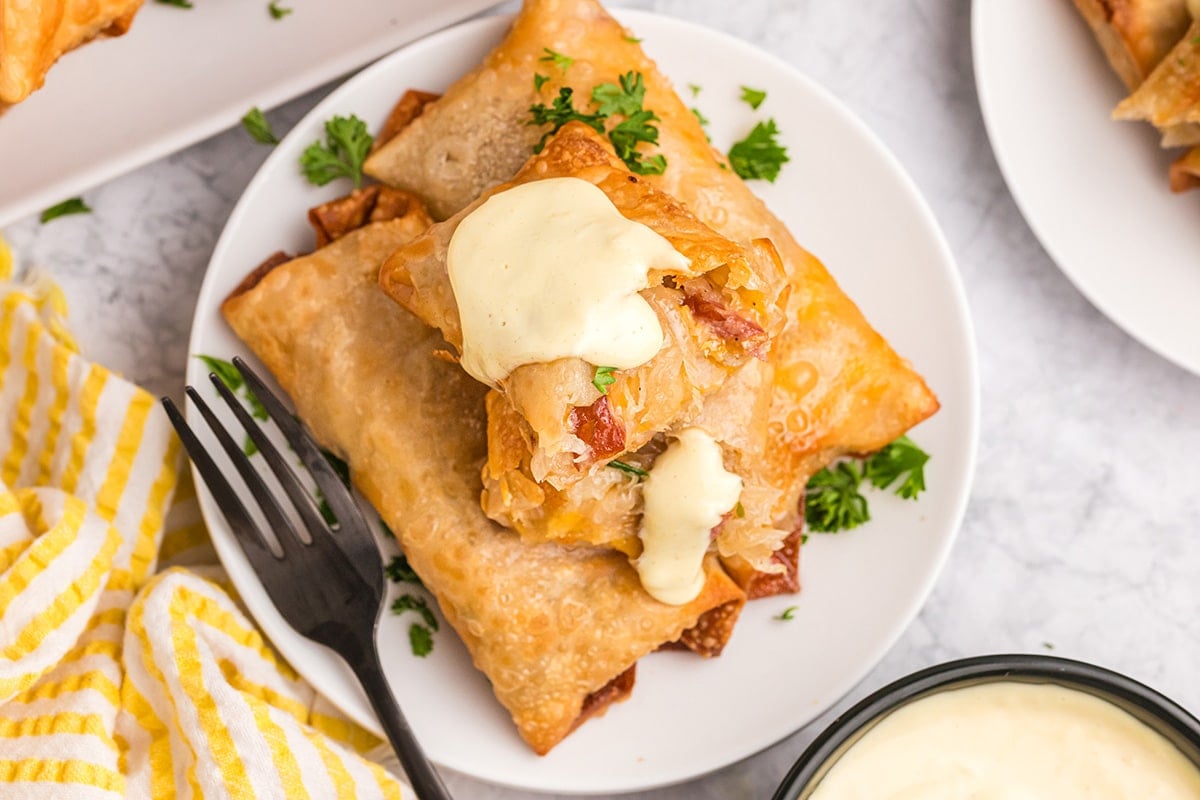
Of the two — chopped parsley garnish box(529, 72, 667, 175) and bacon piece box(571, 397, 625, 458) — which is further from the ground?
chopped parsley garnish box(529, 72, 667, 175)

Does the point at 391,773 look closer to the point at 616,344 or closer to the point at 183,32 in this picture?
the point at 616,344

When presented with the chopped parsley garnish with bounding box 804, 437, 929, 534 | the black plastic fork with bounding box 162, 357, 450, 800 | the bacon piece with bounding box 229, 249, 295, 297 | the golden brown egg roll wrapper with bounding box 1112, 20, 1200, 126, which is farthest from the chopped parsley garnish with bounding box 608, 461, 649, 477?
the golden brown egg roll wrapper with bounding box 1112, 20, 1200, 126

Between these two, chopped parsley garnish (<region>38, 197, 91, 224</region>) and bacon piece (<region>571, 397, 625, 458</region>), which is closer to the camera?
bacon piece (<region>571, 397, 625, 458</region>)

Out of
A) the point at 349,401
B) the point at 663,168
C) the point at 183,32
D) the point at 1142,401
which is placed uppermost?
the point at 183,32

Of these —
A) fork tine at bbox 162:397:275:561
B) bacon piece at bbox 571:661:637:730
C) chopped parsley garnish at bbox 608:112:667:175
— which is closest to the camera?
chopped parsley garnish at bbox 608:112:667:175

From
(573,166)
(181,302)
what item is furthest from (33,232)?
(573,166)

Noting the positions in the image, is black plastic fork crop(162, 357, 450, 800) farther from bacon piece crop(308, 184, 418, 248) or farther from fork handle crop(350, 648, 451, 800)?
bacon piece crop(308, 184, 418, 248)

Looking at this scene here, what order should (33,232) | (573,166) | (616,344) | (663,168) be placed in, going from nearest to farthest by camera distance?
(616,344) < (573,166) < (663,168) < (33,232)
